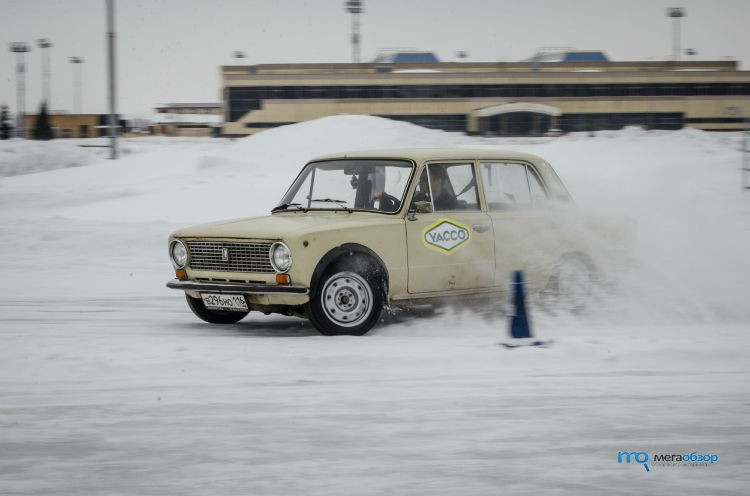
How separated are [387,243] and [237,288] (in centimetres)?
134

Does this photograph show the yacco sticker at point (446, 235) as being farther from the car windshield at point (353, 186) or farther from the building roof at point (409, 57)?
the building roof at point (409, 57)

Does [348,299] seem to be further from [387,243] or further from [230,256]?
[230,256]

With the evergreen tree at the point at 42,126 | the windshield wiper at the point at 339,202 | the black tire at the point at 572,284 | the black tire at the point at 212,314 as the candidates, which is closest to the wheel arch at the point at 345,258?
the windshield wiper at the point at 339,202

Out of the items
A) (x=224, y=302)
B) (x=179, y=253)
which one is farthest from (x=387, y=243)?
(x=179, y=253)

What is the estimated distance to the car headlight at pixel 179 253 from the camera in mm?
9227

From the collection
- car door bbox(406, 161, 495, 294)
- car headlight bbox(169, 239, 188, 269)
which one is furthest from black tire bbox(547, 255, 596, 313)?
car headlight bbox(169, 239, 188, 269)

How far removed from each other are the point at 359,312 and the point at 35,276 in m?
6.87

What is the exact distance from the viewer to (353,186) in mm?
9516

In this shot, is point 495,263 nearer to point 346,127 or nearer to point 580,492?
point 580,492

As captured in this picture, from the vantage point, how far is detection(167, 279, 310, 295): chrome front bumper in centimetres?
839

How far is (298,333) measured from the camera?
30.1ft

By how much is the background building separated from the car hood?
2918 inches

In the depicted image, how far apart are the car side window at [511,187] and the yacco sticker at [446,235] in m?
0.51

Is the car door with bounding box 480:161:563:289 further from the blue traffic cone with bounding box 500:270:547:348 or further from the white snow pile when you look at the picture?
the white snow pile
